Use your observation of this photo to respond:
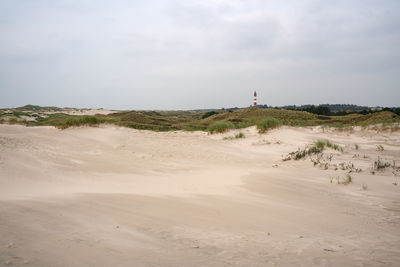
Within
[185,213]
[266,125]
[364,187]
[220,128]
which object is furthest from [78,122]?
[364,187]

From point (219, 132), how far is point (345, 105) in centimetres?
10671

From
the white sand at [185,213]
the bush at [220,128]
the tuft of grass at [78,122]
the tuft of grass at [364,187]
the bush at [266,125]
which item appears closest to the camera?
the white sand at [185,213]

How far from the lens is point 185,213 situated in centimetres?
308

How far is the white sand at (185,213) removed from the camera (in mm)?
1968

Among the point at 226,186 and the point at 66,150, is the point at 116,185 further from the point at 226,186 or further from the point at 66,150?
the point at 66,150

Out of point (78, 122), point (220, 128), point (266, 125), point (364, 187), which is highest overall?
point (78, 122)

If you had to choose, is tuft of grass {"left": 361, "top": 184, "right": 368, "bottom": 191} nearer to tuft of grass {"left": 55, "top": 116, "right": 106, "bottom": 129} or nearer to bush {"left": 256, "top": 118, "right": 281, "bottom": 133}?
bush {"left": 256, "top": 118, "right": 281, "bottom": 133}

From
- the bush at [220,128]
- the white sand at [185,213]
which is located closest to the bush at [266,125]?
the bush at [220,128]

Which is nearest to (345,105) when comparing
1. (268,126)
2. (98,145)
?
(268,126)

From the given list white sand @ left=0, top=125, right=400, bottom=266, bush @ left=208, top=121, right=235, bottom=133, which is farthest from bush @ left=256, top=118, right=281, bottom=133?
white sand @ left=0, top=125, right=400, bottom=266

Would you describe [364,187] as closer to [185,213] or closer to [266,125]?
[185,213]

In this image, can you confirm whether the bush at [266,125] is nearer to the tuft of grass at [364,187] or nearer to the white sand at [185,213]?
the white sand at [185,213]

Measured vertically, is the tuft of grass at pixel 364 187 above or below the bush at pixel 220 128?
below

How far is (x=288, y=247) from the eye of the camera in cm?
236
